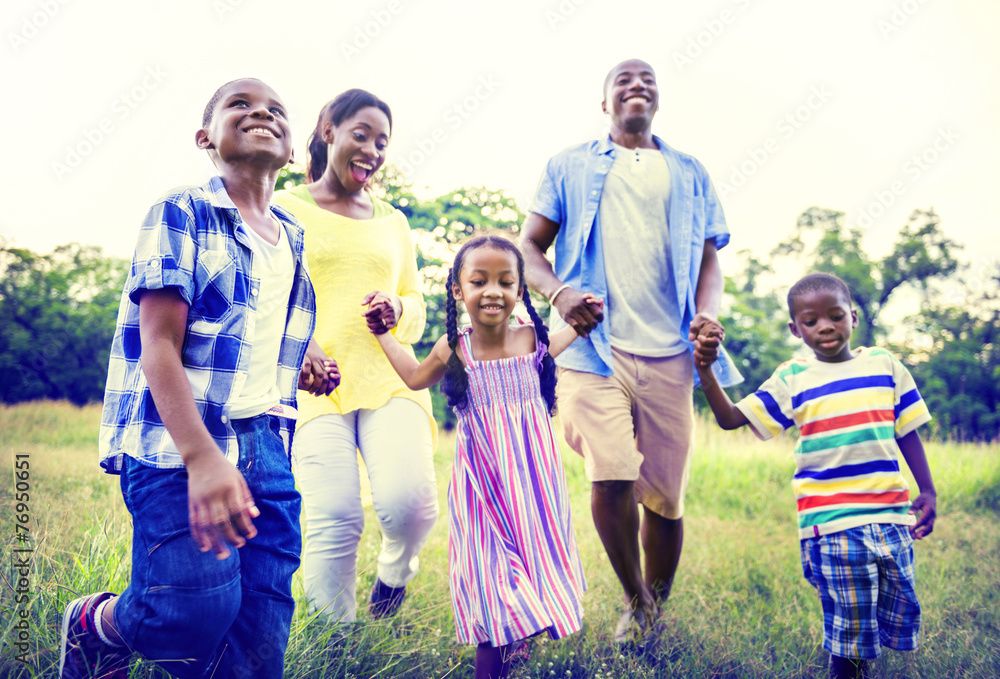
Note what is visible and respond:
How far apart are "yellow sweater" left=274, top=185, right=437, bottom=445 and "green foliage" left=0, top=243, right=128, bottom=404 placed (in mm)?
8514

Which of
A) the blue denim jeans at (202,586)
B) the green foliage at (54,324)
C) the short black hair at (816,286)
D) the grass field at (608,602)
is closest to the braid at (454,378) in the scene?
the blue denim jeans at (202,586)

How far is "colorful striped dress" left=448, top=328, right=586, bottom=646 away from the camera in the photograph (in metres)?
2.34

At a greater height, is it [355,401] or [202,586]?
[355,401]

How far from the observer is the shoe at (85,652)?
1.83 metres

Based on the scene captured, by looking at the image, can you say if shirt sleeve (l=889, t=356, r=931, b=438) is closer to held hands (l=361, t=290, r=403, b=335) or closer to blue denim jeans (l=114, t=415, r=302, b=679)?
held hands (l=361, t=290, r=403, b=335)

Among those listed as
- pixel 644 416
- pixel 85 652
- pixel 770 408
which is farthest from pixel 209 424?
pixel 770 408

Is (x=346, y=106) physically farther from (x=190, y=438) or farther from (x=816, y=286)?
(x=816, y=286)

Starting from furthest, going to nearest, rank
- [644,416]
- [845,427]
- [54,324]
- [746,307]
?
[746,307] → [54,324] → [644,416] → [845,427]

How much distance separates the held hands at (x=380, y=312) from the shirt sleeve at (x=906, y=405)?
2131 millimetres

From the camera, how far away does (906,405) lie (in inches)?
109

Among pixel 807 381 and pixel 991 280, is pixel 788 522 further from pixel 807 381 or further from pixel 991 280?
pixel 991 280

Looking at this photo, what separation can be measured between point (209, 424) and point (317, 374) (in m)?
0.58

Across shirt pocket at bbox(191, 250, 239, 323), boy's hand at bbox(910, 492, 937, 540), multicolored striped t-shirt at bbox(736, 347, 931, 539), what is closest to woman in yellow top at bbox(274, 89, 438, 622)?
shirt pocket at bbox(191, 250, 239, 323)

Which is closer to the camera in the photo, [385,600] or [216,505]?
[216,505]
